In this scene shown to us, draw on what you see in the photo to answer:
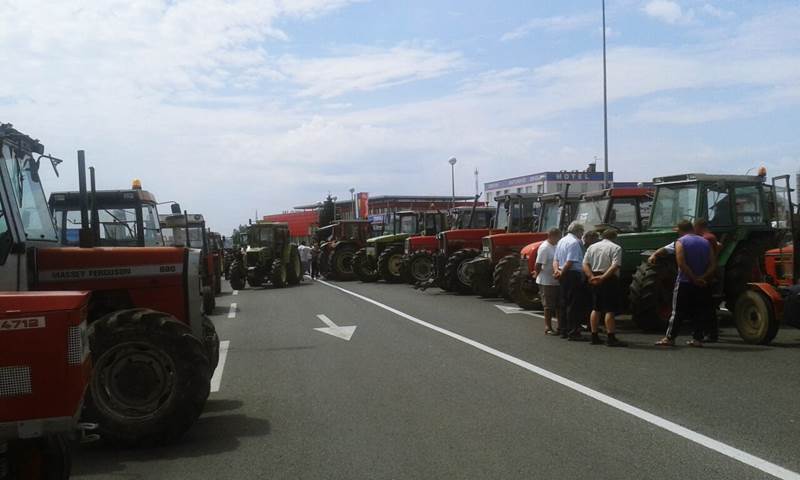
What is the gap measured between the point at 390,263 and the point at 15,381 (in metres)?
24.3

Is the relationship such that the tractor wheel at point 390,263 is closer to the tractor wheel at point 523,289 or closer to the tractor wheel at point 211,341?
the tractor wheel at point 523,289

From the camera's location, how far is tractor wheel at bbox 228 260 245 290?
26.8 meters

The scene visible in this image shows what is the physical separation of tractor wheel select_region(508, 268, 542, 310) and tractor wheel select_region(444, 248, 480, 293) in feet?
15.0

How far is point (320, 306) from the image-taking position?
18469mm

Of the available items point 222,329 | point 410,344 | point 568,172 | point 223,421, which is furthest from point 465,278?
point 568,172

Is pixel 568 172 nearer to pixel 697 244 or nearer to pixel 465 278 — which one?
pixel 465 278

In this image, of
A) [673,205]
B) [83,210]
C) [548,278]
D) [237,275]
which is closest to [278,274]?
[237,275]

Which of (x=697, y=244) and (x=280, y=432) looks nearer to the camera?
(x=280, y=432)

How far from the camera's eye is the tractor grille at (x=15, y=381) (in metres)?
3.78

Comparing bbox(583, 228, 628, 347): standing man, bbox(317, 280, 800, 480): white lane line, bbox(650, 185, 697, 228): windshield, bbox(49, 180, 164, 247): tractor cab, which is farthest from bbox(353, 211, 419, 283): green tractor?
bbox(317, 280, 800, 480): white lane line

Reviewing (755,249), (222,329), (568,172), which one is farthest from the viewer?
(568,172)

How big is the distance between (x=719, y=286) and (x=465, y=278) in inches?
393

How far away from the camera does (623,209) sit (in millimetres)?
14656

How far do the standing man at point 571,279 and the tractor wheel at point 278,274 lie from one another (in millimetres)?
17028
